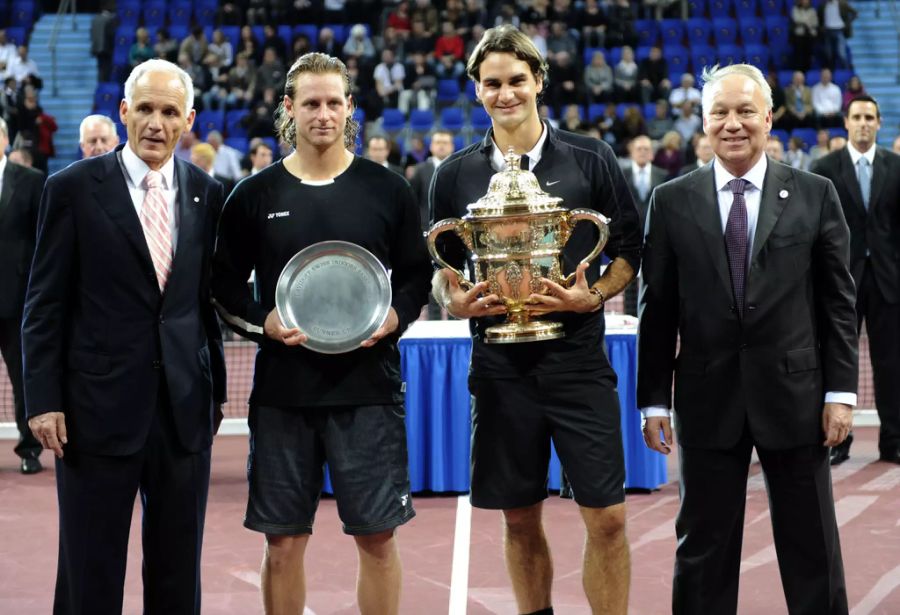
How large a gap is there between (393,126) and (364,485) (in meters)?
13.2

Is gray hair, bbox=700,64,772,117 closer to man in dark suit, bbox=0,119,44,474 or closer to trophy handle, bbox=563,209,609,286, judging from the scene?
trophy handle, bbox=563,209,609,286

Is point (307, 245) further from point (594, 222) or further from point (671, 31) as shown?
point (671, 31)

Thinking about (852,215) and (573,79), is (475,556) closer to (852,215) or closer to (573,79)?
(852,215)

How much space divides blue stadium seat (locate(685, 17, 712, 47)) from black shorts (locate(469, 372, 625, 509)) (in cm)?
1524

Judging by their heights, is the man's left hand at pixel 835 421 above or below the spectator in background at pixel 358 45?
below

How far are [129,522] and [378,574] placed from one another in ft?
2.49

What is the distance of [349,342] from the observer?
3381 millimetres

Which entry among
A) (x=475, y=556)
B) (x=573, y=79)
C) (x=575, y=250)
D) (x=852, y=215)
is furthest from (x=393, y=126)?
(x=575, y=250)

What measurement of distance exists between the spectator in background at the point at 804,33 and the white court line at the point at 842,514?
1278cm

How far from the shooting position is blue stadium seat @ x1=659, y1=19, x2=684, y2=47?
58.7 feet

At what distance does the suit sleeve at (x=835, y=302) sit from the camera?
337 centimetres

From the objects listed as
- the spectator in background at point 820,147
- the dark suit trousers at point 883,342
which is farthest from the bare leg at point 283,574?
the spectator in background at point 820,147

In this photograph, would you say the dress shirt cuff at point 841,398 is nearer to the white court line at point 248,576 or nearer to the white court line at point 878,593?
the white court line at point 878,593

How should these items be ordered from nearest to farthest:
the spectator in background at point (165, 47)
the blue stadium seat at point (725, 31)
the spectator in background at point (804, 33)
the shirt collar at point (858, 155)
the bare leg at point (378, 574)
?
the bare leg at point (378, 574)
the shirt collar at point (858, 155)
the spectator in background at point (165, 47)
the spectator in background at point (804, 33)
the blue stadium seat at point (725, 31)
